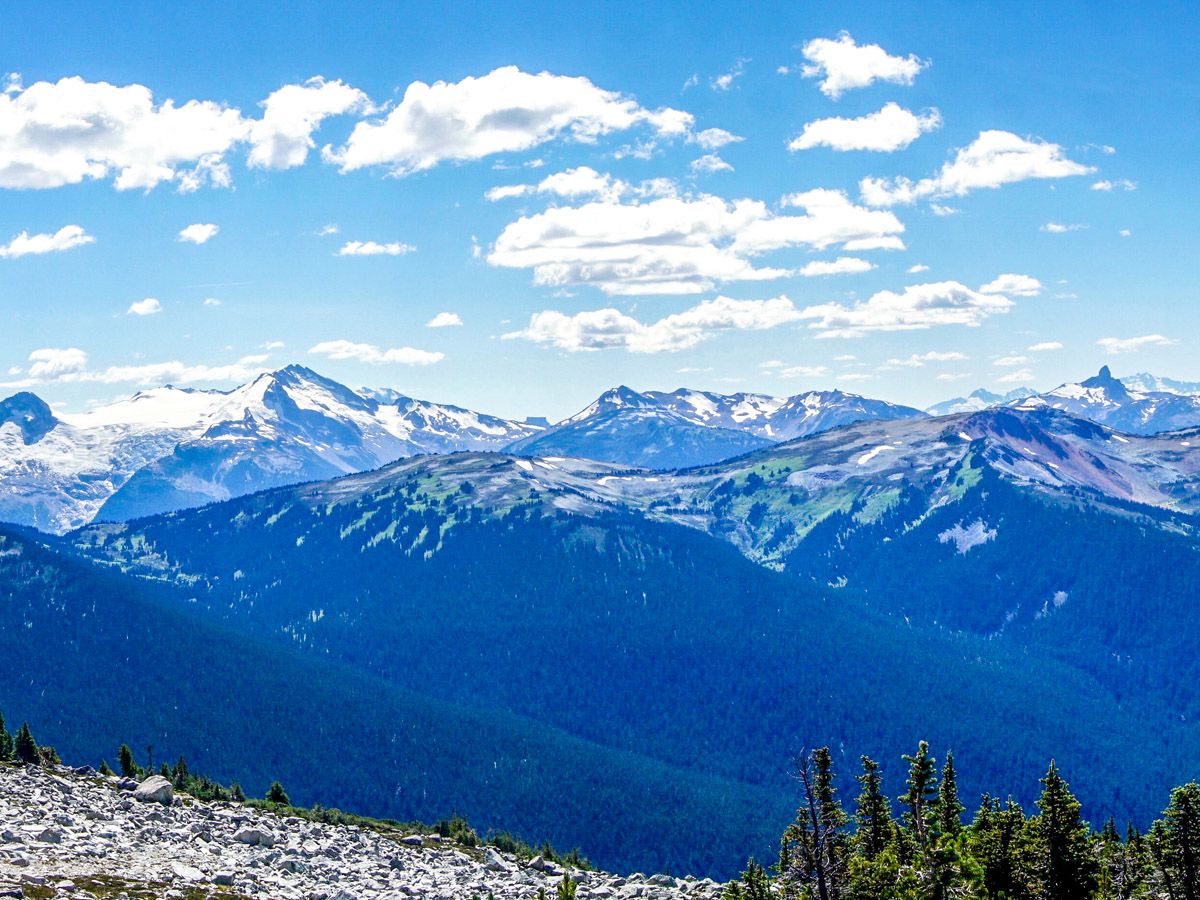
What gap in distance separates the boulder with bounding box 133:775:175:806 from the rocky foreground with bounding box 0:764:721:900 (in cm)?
15

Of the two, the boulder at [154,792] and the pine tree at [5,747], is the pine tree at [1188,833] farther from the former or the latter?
the pine tree at [5,747]

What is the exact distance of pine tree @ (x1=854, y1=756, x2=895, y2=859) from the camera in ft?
338

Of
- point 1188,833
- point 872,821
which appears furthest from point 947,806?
point 1188,833

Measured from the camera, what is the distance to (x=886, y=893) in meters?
89.4

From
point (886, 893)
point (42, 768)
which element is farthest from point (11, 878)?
point (886, 893)

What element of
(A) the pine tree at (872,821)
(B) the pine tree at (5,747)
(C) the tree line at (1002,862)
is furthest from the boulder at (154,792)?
(A) the pine tree at (872,821)

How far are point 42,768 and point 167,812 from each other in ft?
63.3

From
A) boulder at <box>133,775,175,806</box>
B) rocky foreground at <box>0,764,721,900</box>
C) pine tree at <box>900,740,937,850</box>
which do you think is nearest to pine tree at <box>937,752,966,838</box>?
pine tree at <box>900,740,937,850</box>

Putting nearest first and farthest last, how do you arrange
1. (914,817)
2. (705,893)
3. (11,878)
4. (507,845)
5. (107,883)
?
(11,878) < (107,883) < (914,817) < (705,893) < (507,845)

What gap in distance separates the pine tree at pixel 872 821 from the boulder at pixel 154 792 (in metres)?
64.4

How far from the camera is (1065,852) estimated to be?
290ft

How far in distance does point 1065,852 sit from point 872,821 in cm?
1948

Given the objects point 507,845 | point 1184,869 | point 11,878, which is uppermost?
point 1184,869

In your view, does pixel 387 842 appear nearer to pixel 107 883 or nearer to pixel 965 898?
pixel 107 883
